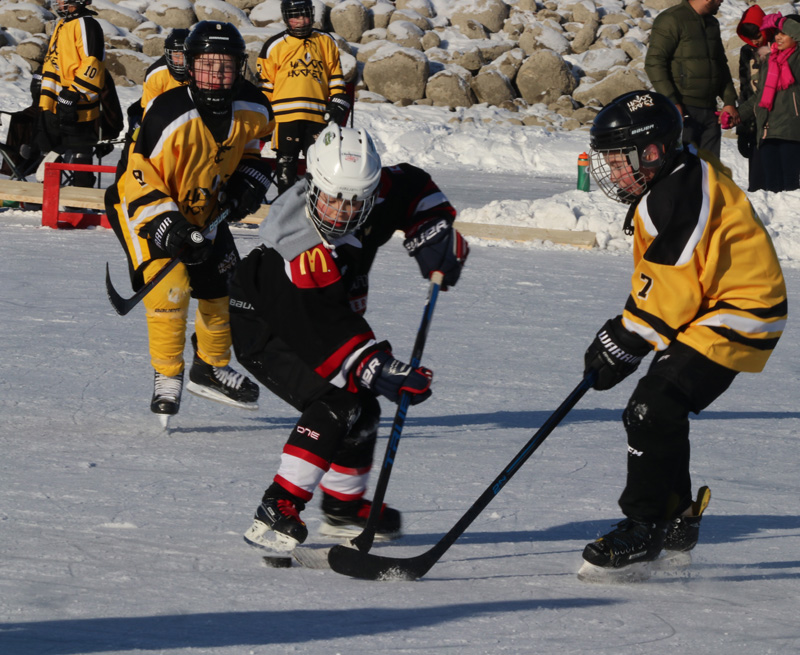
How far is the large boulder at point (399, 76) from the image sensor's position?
57.7 ft

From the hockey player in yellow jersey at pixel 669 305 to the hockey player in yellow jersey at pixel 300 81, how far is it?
532 centimetres

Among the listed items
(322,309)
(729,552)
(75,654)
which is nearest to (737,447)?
(729,552)

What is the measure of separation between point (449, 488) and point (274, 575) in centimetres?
96

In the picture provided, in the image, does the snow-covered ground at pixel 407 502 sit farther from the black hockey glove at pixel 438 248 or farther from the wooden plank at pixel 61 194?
the wooden plank at pixel 61 194

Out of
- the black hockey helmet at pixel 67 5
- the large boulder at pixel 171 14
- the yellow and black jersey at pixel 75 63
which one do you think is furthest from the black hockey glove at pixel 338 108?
the large boulder at pixel 171 14

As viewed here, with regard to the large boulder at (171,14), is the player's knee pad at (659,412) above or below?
above

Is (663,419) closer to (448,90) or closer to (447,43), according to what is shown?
(448,90)

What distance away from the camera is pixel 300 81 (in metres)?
7.96

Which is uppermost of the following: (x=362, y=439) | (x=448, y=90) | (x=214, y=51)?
(x=214, y=51)

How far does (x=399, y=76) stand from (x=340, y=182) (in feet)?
50.5

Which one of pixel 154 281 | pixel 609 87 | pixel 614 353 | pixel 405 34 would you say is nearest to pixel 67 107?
pixel 154 281

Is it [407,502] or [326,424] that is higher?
[326,424]

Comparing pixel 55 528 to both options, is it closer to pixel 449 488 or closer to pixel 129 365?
pixel 449 488

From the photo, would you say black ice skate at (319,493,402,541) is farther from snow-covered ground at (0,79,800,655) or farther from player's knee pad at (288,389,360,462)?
player's knee pad at (288,389,360,462)
